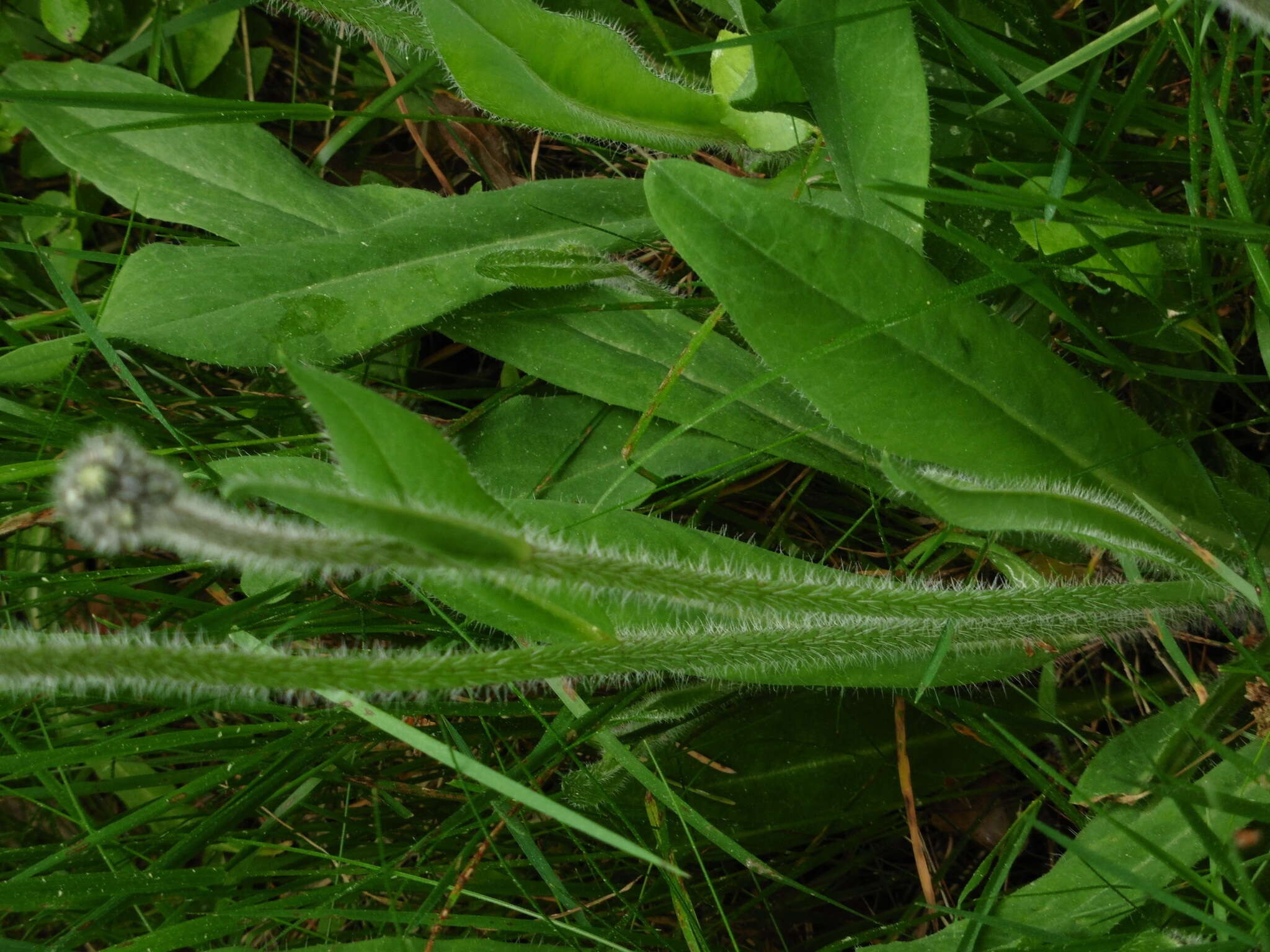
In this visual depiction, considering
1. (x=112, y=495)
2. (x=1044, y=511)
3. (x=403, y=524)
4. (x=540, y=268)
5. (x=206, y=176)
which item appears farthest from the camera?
(x=206, y=176)

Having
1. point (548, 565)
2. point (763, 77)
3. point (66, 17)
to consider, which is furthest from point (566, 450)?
point (66, 17)

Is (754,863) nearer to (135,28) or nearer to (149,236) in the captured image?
(149,236)

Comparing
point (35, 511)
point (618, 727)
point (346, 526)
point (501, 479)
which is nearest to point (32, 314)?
point (35, 511)

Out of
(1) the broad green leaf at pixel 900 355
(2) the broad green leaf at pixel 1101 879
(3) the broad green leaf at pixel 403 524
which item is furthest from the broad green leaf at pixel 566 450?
(3) the broad green leaf at pixel 403 524

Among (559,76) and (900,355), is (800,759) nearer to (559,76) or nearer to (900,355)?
(900,355)

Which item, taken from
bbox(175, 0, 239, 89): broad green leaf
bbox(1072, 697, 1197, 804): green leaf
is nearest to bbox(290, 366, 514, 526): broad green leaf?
bbox(1072, 697, 1197, 804): green leaf

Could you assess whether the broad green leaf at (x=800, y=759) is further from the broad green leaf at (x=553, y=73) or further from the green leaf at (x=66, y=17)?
the green leaf at (x=66, y=17)

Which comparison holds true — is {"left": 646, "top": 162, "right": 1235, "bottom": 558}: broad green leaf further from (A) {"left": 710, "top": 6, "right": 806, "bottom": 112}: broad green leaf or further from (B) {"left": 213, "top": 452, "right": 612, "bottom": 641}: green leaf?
(B) {"left": 213, "top": 452, "right": 612, "bottom": 641}: green leaf
